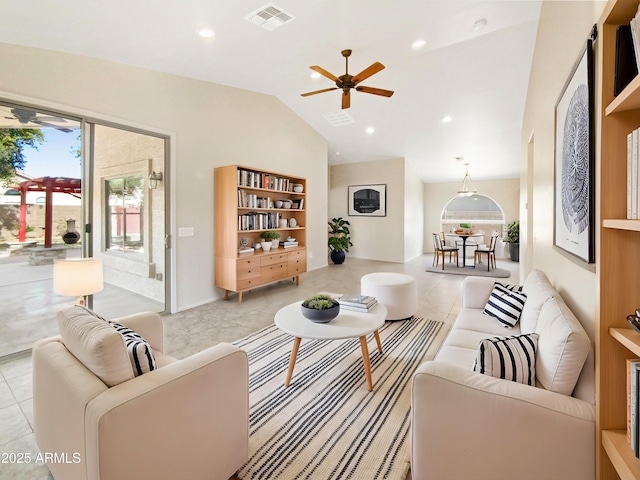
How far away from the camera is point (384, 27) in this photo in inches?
128

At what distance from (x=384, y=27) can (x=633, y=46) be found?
286cm

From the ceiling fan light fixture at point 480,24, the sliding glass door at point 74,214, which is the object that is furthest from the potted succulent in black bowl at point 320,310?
the ceiling fan light fixture at point 480,24

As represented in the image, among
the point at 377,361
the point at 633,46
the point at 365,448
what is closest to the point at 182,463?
the point at 365,448

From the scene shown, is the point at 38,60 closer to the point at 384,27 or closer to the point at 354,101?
the point at 384,27

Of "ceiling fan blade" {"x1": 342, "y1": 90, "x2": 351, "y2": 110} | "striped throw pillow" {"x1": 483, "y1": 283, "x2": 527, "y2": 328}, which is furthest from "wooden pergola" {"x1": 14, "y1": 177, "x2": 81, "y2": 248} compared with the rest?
"striped throw pillow" {"x1": 483, "y1": 283, "x2": 527, "y2": 328}

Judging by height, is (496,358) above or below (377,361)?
above

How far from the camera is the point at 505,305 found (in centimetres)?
240

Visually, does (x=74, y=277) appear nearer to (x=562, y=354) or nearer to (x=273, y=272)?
(x=562, y=354)

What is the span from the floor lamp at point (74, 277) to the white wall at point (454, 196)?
9.76 m

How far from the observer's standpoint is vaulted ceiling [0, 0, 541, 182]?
260cm

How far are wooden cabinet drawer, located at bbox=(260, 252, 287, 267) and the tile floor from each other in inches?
20.1

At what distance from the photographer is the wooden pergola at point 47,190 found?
2771 millimetres

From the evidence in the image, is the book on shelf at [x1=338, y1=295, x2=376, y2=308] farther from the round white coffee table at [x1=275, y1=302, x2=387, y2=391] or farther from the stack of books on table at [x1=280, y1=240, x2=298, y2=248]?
the stack of books on table at [x1=280, y1=240, x2=298, y2=248]

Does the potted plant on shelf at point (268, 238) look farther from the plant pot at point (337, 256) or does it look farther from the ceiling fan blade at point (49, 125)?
the ceiling fan blade at point (49, 125)
